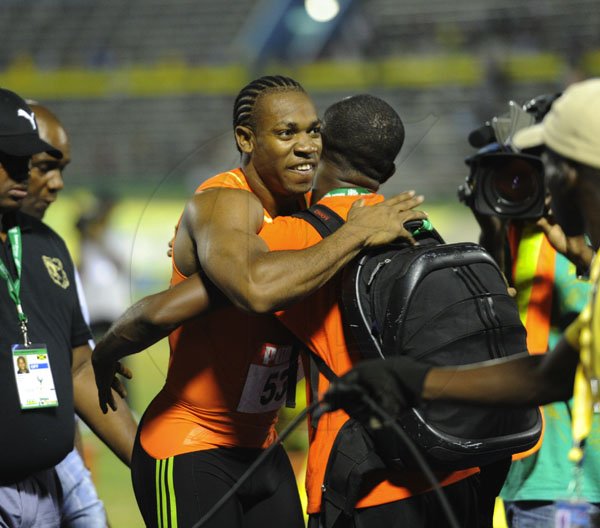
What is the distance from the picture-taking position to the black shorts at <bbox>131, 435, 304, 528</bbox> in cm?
313

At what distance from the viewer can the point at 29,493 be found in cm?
355

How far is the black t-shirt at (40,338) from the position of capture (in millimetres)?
3434

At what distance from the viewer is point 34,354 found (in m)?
3.56

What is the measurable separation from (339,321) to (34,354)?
1156mm

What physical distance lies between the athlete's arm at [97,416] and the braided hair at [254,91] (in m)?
1.34

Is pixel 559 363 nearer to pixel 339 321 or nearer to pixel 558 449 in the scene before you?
pixel 339 321

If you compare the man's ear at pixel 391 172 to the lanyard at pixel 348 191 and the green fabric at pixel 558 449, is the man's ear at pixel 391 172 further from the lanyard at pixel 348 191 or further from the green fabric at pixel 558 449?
the green fabric at pixel 558 449

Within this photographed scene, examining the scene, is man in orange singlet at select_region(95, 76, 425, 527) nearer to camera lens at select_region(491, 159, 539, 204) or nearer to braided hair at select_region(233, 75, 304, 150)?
braided hair at select_region(233, 75, 304, 150)

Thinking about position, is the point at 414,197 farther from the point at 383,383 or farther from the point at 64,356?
the point at 64,356

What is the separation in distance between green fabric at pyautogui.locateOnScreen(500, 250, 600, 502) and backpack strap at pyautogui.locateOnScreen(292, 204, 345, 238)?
4.29 ft

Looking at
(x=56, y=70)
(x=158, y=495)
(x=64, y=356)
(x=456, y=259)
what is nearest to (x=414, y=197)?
(x=456, y=259)

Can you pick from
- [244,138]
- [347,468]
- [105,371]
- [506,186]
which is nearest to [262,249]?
[244,138]

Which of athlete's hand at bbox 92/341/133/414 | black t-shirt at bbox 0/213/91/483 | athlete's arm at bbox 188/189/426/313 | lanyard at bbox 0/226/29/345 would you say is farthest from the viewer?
lanyard at bbox 0/226/29/345

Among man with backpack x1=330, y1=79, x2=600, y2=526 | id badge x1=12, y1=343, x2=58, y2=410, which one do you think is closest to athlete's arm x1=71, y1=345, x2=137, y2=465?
id badge x1=12, y1=343, x2=58, y2=410
